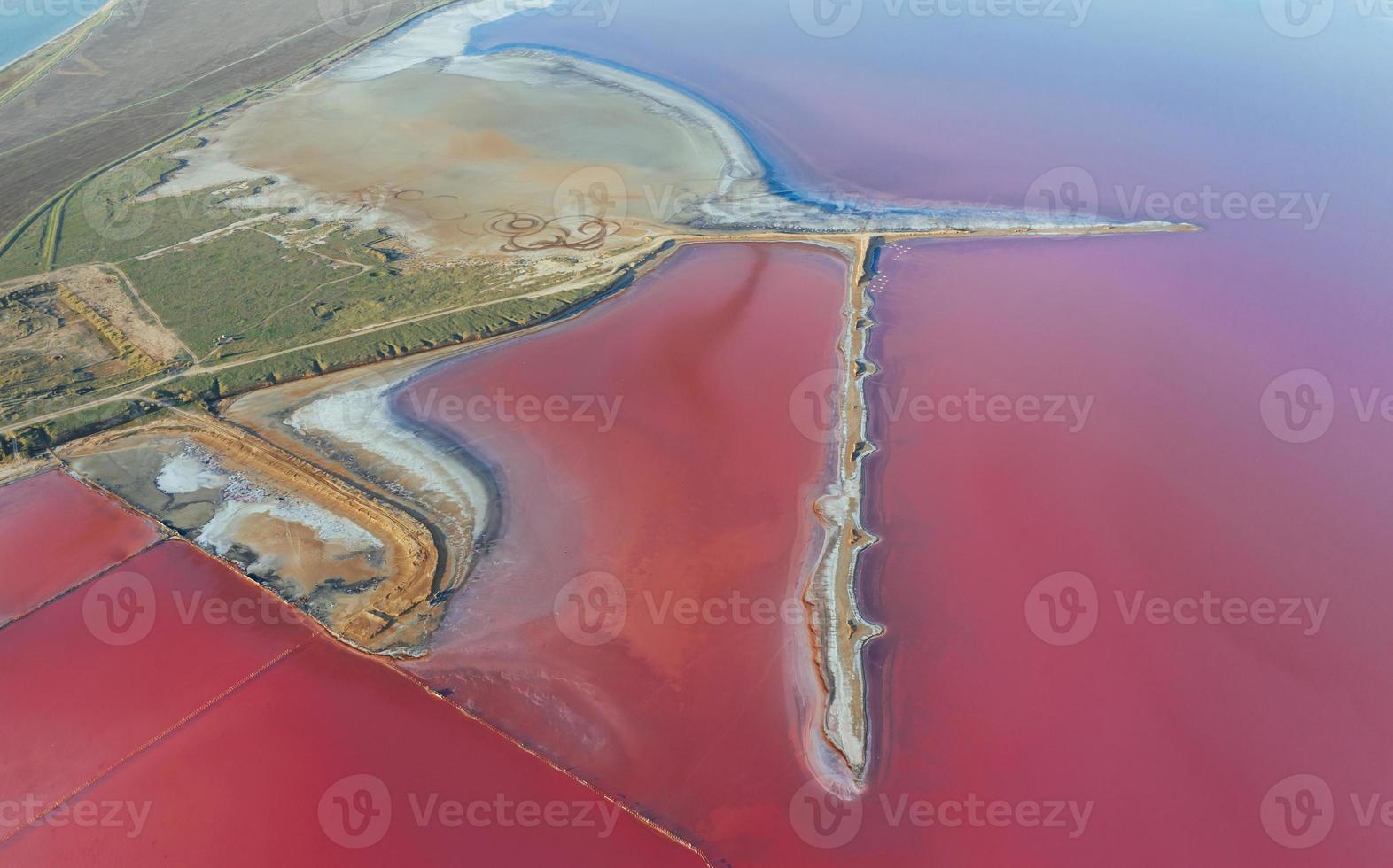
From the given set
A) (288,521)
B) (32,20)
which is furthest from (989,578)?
(32,20)

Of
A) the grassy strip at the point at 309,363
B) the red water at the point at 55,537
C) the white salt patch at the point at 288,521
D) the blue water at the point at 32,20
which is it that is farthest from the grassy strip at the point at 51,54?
the white salt patch at the point at 288,521

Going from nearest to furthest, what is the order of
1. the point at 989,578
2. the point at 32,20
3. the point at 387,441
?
the point at 989,578, the point at 387,441, the point at 32,20

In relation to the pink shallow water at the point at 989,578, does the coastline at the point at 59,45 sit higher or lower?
higher

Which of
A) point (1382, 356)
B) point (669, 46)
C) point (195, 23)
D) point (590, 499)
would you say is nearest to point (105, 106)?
point (195, 23)

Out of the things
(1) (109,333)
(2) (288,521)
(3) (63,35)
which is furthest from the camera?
(3) (63,35)

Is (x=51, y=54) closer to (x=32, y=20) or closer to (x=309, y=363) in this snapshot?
(x=32, y=20)

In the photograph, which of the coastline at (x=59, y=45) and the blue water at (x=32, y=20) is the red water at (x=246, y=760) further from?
the blue water at (x=32, y=20)

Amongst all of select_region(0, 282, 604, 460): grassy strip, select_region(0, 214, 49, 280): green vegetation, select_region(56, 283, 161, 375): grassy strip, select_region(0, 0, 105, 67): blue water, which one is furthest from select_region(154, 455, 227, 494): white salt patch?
select_region(0, 0, 105, 67): blue water

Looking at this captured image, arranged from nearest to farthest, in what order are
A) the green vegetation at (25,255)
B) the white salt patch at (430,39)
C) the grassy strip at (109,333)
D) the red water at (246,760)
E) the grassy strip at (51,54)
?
1. the red water at (246,760)
2. the grassy strip at (109,333)
3. the green vegetation at (25,255)
4. the grassy strip at (51,54)
5. the white salt patch at (430,39)
